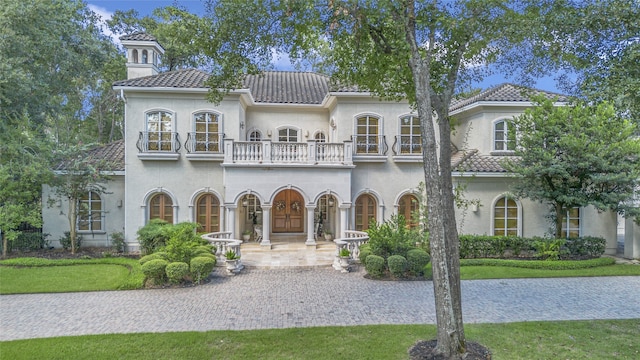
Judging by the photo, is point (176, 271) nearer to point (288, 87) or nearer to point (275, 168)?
point (275, 168)

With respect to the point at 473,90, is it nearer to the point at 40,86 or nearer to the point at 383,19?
the point at 383,19

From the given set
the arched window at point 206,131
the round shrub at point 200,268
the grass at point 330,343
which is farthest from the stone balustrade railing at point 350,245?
the arched window at point 206,131

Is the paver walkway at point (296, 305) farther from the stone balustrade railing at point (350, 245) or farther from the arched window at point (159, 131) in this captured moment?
the arched window at point (159, 131)

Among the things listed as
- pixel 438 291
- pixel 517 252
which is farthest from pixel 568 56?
pixel 517 252

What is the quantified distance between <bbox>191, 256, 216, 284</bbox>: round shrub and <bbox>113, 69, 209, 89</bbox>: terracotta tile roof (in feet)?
29.2

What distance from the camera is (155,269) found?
442 inches

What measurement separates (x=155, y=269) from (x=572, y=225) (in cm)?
1881

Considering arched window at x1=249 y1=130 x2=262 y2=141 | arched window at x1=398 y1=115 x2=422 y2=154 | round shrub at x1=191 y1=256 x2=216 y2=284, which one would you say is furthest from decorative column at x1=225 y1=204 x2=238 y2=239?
arched window at x1=398 y1=115 x2=422 y2=154

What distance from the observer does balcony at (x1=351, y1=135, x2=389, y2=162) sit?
18.3 meters

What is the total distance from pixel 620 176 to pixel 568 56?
10012mm

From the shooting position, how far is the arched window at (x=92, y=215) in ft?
57.8

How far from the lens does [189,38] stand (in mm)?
8344

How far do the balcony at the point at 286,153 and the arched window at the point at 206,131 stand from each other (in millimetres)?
1323

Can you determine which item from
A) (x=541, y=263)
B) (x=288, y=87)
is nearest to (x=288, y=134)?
(x=288, y=87)
